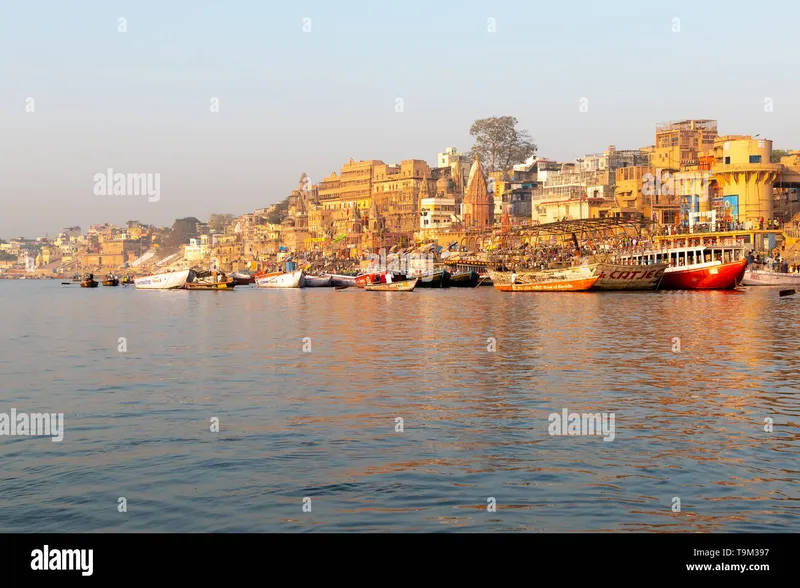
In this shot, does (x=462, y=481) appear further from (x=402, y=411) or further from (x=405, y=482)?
(x=402, y=411)

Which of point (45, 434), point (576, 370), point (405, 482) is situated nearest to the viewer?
point (405, 482)

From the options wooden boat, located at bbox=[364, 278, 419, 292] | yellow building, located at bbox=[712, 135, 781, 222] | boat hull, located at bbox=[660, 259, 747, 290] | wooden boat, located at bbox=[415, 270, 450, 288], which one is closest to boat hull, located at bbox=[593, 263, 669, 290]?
boat hull, located at bbox=[660, 259, 747, 290]

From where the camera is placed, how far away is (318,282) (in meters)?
142

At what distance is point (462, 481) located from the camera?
13.1m

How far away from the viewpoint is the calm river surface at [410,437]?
11570 mm

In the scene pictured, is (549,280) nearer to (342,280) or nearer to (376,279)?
(376,279)

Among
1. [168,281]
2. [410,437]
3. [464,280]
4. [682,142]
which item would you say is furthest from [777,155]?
[410,437]

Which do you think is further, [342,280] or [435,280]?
[342,280]

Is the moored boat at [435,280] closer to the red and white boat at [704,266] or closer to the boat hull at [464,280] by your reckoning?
the boat hull at [464,280]

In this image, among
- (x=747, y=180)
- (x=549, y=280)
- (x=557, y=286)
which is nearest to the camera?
(x=557, y=286)

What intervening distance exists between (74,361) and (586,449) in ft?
74.4

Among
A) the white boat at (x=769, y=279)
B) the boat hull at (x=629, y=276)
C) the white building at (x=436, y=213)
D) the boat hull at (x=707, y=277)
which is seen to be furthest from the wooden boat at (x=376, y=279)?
the white building at (x=436, y=213)

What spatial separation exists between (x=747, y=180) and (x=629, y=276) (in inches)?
1310
